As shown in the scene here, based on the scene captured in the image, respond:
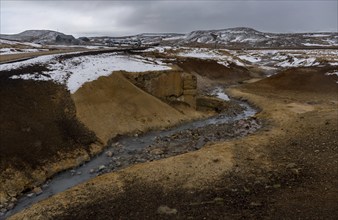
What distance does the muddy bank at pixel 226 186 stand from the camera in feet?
44.3

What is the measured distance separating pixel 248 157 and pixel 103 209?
777cm

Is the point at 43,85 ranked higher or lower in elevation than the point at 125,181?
higher

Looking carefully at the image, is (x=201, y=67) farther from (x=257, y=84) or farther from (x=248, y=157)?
(x=248, y=157)

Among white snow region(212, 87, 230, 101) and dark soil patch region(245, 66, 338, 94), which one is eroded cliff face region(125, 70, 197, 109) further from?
dark soil patch region(245, 66, 338, 94)

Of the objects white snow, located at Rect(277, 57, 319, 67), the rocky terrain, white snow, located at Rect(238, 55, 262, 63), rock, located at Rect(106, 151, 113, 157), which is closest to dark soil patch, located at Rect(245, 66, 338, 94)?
the rocky terrain

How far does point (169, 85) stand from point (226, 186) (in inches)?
675

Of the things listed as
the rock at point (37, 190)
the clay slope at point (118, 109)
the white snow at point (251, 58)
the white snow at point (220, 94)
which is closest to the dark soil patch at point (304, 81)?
the white snow at point (220, 94)

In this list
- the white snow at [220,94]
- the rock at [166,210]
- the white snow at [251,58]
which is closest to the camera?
the rock at [166,210]

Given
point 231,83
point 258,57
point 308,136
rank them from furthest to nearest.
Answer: point 258,57 → point 231,83 → point 308,136

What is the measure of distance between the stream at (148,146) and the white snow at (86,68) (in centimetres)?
578

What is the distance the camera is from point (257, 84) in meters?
45.4

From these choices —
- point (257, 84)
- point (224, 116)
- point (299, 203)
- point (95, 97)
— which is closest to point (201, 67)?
point (257, 84)

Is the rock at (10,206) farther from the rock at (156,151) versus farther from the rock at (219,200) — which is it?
the rock at (156,151)

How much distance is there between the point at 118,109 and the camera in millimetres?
25984
